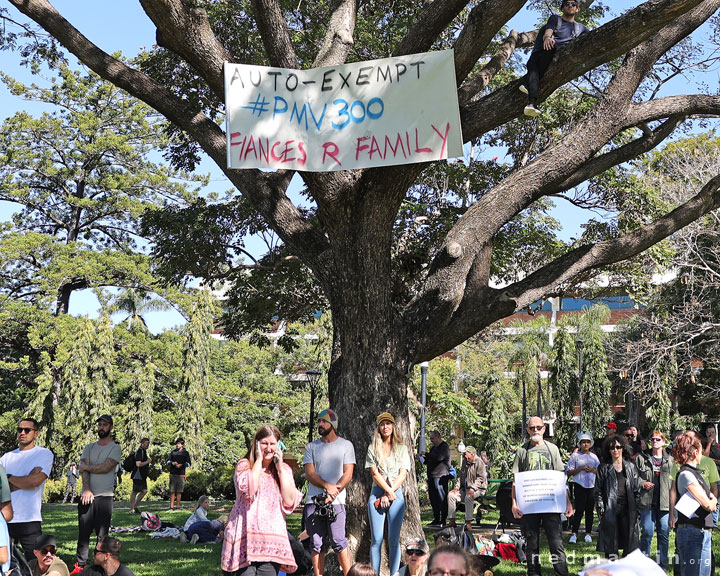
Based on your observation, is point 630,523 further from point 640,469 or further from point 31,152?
point 31,152

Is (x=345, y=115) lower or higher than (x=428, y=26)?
lower

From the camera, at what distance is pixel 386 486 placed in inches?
316

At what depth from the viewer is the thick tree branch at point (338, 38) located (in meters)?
9.13

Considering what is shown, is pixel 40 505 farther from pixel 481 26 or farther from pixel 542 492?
pixel 481 26

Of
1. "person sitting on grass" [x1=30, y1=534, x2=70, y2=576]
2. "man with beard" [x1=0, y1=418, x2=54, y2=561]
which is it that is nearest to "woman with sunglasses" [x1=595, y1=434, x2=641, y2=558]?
"person sitting on grass" [x1=30, y1=534, x2=70, y2=576]

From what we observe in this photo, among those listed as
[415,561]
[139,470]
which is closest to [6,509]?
[415,561]

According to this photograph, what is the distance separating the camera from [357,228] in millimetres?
8609

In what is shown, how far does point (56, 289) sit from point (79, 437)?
734 centimetres

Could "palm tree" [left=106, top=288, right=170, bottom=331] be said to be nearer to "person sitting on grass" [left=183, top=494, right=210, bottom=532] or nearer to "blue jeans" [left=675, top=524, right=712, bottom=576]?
"person sitting on grass" [left=183, top=494, right=210, bottom=532]

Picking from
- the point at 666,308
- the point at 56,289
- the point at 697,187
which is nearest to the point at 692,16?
the point at 697,187

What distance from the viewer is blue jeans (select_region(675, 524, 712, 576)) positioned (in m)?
7.43

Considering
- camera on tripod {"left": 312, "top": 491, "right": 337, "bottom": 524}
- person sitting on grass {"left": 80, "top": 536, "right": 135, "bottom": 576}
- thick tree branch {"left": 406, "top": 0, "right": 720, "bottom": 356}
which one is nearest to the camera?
person sitting on grass {"left": 80, "top": 536, "right": 135, "bottom": 576}

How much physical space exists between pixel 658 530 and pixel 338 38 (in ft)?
21.7

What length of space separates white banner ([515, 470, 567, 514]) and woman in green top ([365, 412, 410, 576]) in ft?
3.92
